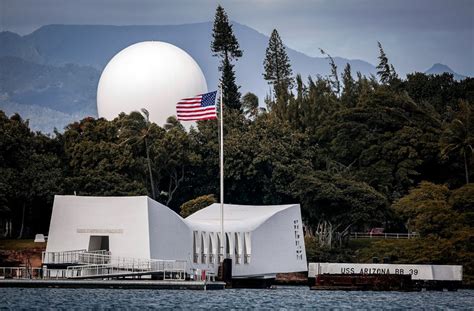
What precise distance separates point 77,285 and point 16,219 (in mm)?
29787

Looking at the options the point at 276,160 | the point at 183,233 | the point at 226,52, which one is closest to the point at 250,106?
the point at 226,52

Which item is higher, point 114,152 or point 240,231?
point 114,152

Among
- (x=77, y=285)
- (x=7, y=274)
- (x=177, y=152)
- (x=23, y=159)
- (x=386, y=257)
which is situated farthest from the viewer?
(x=177, y=152)

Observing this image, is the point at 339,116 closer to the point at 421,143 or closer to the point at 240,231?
the point at 421,143

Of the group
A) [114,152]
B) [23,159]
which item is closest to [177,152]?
[114,152]

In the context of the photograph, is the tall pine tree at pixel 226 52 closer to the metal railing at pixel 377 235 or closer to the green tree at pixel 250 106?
the green tree at pixel 250 106

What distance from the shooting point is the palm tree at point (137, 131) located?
299ft

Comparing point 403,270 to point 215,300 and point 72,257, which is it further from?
point 215,300

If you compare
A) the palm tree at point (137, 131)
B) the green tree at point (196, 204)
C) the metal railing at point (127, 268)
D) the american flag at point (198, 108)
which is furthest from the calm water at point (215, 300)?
the palm tree at point (137, 131)

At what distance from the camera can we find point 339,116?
319 ft

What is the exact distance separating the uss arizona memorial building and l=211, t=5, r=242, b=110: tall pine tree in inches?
1208

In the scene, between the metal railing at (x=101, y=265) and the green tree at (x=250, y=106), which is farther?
the green tree at (x=250, y=106)

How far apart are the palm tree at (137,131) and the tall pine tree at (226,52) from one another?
43.4ft

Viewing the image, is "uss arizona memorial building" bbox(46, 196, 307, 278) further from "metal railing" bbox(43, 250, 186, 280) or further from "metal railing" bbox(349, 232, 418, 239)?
"metal railing" bbox(349, 232, 418, 239)
